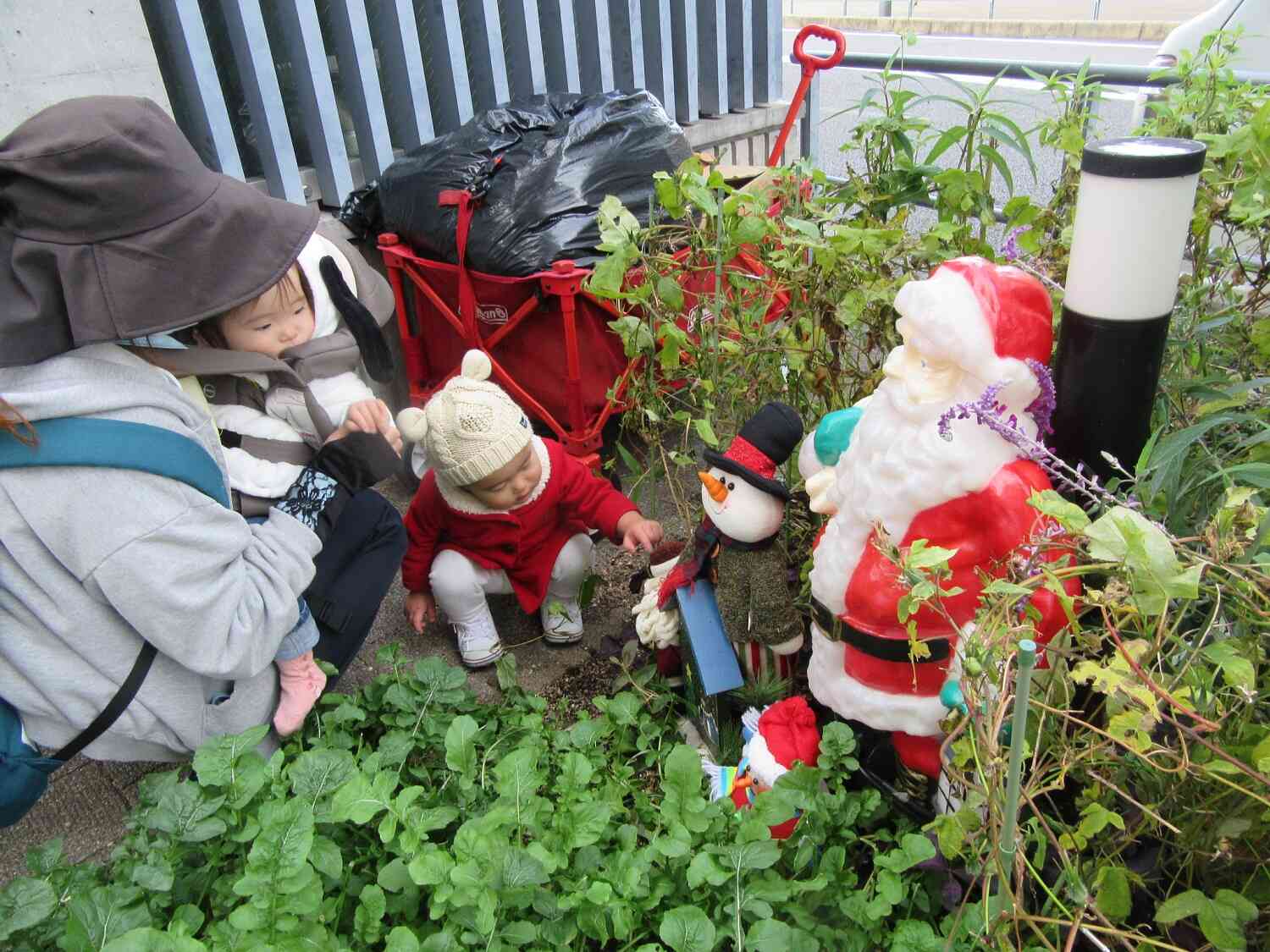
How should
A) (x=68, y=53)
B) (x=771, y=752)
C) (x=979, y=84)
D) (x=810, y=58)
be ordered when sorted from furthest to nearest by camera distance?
(x=979, y=84)
(x=68, y=53)
(x=810, y=58)
(x=771, y=752)

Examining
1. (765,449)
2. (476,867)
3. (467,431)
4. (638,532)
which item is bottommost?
(638,532)

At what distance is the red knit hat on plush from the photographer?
1.81m

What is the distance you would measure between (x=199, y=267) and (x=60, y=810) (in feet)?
4.54

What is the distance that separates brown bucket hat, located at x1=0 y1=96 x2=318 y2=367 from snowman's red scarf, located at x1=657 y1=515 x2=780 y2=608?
99 cm

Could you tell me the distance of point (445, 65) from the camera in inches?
151

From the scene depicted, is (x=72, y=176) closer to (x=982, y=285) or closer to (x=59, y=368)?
(x=59, y=368)

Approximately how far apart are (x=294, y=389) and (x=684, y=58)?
3107 mm

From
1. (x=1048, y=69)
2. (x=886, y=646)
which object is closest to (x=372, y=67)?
(x=1048, y=69)

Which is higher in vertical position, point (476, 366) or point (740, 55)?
point (740, 55)

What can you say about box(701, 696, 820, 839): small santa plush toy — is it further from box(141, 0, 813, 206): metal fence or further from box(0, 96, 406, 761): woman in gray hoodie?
box(141, 0, 813, 206): metal fence

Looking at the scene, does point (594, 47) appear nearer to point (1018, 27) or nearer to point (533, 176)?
point (533, 176)

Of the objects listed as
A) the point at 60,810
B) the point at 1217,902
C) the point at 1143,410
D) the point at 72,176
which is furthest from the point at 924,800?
the point at 60,810

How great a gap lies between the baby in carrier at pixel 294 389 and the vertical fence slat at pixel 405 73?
4.86 feet

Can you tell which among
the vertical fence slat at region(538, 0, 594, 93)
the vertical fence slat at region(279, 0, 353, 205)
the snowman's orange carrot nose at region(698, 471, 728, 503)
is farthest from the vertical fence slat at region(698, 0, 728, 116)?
the snowman's orange carrot nose at region(698, 471, 728, 503)
